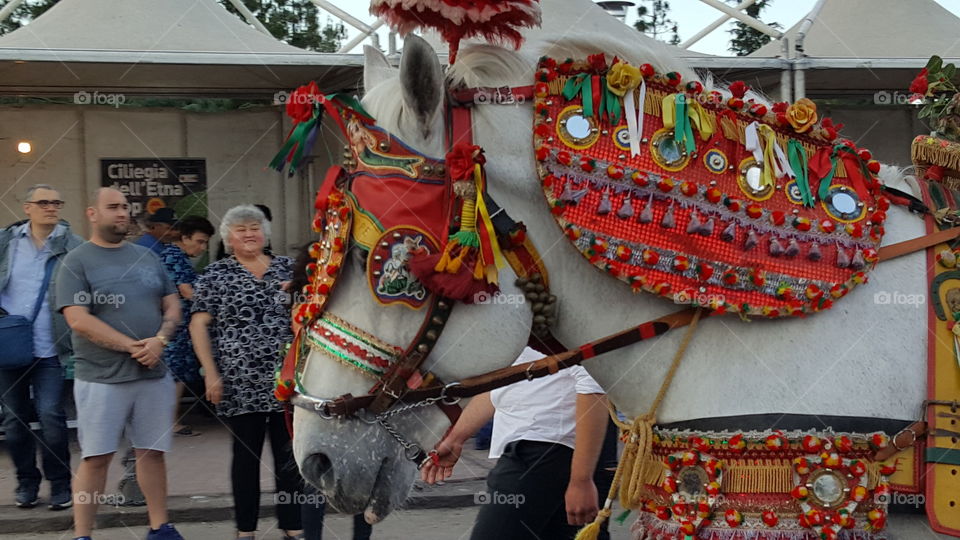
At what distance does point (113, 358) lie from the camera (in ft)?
19.1

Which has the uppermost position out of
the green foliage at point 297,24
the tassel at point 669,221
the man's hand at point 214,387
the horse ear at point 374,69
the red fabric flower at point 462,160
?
the green foliage at point 297,24

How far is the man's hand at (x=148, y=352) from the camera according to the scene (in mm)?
5766

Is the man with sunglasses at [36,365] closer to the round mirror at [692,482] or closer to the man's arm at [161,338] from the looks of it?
the man's arm at [161,338]

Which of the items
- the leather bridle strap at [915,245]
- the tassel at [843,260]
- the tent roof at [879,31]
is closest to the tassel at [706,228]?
the tassel at [843,260]

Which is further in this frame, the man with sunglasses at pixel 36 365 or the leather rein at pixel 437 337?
the man with sunglasses at pixel 36 365

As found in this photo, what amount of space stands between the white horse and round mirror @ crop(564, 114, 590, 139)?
0.31 ft

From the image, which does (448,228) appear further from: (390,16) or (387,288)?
(390,16)

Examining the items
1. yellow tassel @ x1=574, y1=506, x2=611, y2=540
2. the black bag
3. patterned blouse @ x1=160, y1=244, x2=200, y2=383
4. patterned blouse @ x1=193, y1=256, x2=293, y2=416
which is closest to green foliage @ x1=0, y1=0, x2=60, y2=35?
patterned blouse @ x1=160, y1=244, x2=200, y2=383

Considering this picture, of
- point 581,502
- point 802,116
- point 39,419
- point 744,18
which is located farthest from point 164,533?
point 744,18

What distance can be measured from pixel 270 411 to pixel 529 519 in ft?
7.77

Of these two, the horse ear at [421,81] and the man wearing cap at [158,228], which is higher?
the horse ear at [421,81]

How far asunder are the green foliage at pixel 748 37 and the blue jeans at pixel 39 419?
268 inches

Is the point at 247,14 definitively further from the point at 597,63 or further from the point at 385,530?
the point at 597,63

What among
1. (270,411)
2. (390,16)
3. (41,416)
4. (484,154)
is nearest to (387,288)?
(484,154)
